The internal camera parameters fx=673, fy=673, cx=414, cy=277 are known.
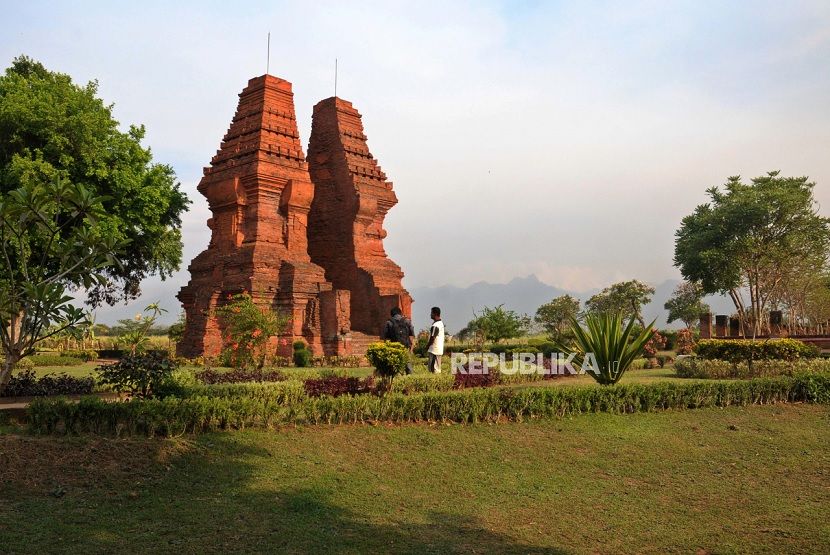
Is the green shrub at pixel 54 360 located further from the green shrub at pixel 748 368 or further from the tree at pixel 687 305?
the tree at pixel 687 305

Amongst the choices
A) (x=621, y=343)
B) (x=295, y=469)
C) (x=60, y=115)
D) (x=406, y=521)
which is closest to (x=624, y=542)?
(x=406, y=521)

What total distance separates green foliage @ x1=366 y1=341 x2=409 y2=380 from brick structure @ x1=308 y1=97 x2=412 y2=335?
1045 cm

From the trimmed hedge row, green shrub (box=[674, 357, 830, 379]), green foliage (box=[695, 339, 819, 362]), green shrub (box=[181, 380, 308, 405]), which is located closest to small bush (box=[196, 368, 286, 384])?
green shrub (box=[181, 380, 308, 405])

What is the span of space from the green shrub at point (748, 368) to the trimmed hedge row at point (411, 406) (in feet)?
6.19

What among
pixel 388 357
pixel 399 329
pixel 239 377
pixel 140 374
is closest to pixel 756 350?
pixel 399 329

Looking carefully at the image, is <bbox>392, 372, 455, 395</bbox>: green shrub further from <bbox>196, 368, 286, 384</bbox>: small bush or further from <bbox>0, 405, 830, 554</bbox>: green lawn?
<bbox>196, 368, 286, 384</bbox>: small bush

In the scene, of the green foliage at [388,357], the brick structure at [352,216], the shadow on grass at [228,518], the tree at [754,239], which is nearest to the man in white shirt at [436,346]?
the green foliage at [388,357]

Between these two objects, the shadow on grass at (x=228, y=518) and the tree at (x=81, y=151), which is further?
the tree at (x=81, y=151)

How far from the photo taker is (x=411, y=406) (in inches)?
364

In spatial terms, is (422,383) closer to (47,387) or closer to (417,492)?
(417,492)

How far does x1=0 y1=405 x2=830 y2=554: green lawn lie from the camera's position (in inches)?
205

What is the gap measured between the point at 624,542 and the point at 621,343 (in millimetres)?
6480

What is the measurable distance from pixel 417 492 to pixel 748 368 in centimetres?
1010

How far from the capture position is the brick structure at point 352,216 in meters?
21.7
